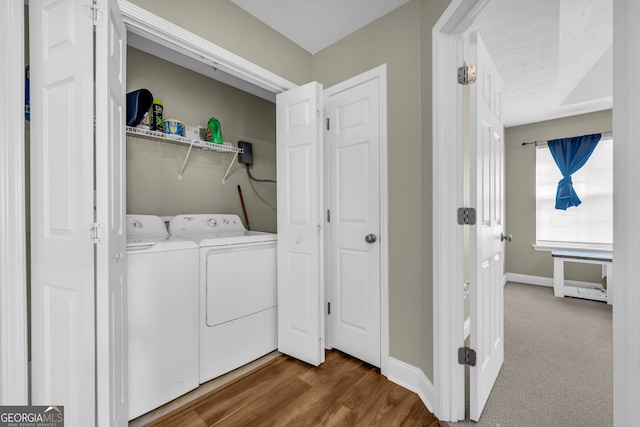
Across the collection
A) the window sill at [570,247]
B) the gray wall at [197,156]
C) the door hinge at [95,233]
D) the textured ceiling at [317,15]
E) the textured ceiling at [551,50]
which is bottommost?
the window sill at [570,247]

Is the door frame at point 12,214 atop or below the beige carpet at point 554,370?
atop

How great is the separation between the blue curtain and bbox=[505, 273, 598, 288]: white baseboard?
3.50ft

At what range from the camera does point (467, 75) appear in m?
1.38

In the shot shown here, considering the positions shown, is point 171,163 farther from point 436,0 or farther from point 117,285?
point 436,0

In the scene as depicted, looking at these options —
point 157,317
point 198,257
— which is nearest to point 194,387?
point 157,317

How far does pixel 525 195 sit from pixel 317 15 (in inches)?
165

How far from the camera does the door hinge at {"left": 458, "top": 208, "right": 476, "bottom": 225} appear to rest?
4.49 ft

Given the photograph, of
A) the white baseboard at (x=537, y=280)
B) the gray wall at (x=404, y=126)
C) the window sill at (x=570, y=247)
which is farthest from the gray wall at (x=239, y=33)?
the white baseboard at (x=537, y=280)

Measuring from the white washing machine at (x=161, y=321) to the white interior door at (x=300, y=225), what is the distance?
67cm

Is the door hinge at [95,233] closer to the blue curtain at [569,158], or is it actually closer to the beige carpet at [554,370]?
the beige carpet at [554,370]

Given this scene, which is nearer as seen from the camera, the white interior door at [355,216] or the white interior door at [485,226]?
the white interior door at [485,226]

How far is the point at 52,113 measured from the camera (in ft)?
3.43

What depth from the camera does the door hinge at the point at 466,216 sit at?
1368mm

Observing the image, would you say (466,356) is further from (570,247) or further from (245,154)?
(570,247)
